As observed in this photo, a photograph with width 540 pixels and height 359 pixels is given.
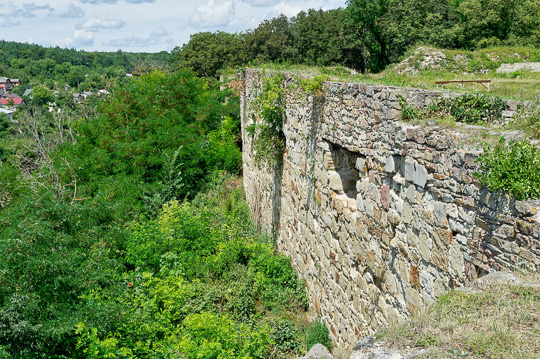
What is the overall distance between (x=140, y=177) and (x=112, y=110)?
310 centimetres

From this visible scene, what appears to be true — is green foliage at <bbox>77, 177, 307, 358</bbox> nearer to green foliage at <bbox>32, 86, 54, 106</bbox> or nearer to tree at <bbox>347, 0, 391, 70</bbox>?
tree at <bbox>347, 0, 391, 70</bbox>

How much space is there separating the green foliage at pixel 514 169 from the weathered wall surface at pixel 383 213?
0.34 feet

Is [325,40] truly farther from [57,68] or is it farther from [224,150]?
[57,68]

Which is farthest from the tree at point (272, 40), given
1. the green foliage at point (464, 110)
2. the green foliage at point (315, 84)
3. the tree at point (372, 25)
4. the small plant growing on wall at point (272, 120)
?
the green foliage at point (464, 110)

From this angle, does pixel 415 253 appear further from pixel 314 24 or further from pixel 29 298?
pixel 314 24

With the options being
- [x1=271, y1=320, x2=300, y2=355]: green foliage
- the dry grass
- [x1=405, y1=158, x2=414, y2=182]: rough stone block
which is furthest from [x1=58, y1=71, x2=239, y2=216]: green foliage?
the dry grass

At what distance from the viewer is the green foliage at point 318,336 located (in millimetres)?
6066

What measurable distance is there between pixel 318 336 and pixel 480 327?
3888 mm

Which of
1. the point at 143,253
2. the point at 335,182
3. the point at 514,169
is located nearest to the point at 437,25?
the point at 335,182

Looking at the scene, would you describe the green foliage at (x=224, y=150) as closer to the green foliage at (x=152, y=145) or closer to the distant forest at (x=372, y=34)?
the green foliage at (x=152, y=145)

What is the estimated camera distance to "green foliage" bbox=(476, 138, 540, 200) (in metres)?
2.81

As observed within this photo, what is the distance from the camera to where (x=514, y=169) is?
113 inches

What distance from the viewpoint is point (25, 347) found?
510 centimetres

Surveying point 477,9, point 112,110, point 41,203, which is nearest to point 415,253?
point 41,203
